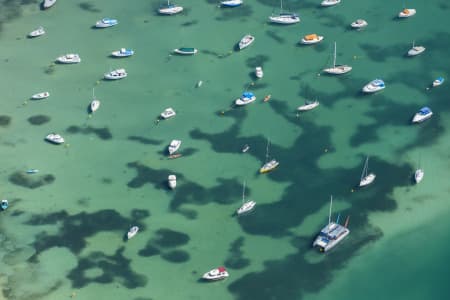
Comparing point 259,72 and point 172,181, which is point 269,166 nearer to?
point 172,181

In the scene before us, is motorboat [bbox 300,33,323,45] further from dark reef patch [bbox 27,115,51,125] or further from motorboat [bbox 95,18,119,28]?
dark reef patch [bbox 27,115,51,125]

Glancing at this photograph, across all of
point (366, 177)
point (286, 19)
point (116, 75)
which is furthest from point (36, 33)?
point (366, 177)

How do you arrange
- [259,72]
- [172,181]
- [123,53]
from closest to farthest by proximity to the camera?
[172,181], [259,72], [123,53]

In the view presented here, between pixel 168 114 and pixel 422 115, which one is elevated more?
pixel 168 114

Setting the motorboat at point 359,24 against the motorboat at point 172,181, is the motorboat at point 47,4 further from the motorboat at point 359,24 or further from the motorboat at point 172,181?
the motorboat at point 359,24

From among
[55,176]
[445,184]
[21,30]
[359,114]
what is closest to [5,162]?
[55,176]

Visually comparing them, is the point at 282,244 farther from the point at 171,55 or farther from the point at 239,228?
the point at 171,55
